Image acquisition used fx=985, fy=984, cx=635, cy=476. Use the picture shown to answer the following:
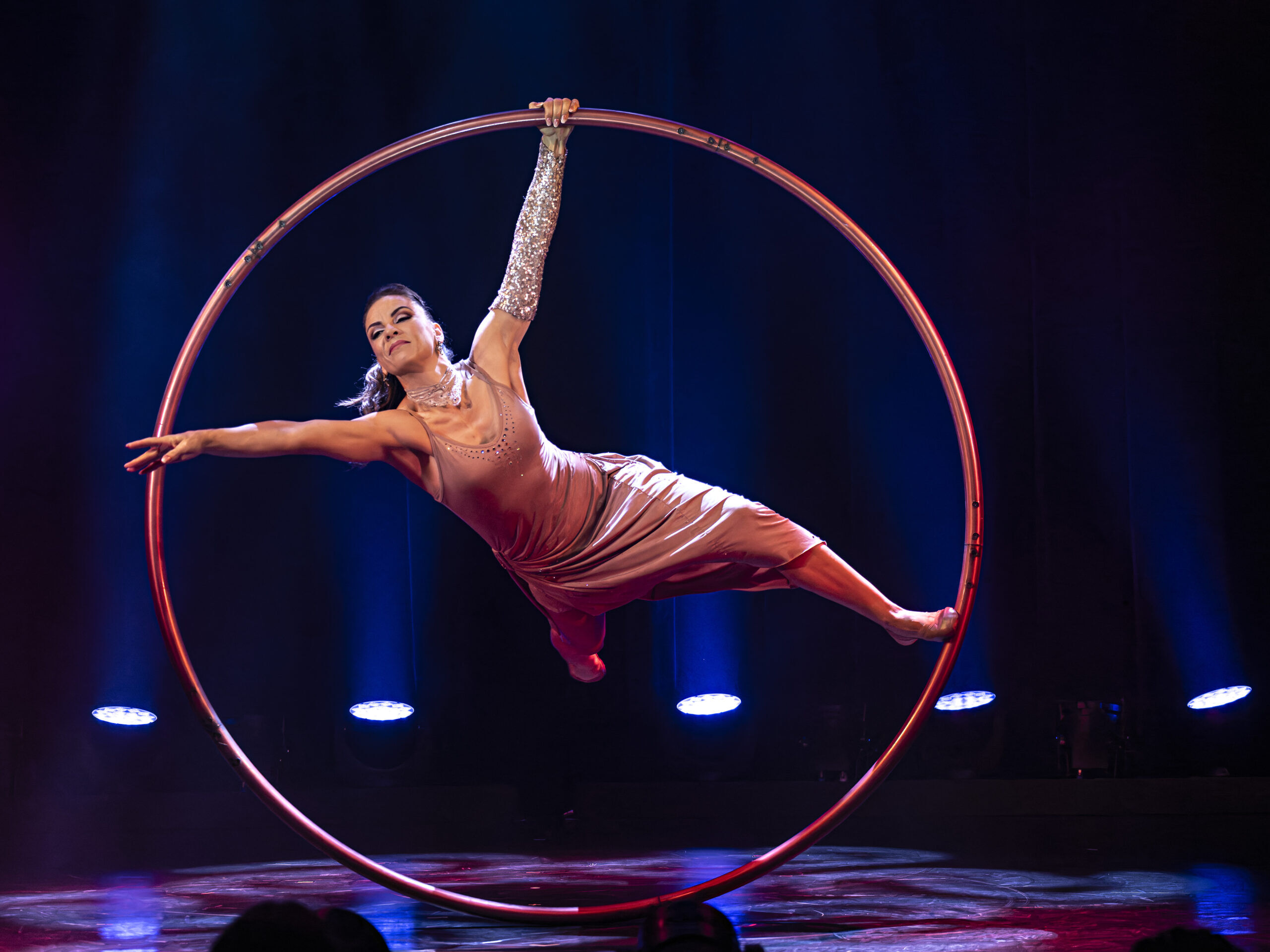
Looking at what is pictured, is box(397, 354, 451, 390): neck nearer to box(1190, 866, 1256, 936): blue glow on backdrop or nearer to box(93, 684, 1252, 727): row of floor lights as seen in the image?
box(1190, 866, 1256, 936): blue glow on backdrop

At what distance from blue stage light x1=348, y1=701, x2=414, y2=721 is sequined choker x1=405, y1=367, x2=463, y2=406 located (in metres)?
3.18

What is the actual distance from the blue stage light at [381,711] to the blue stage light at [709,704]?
1.59 metres

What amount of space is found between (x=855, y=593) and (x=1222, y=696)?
3954 mm

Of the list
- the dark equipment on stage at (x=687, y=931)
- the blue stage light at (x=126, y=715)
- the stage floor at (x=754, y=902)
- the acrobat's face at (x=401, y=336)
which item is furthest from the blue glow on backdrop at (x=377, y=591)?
the dark equipment on stage at (x=687, y=931)

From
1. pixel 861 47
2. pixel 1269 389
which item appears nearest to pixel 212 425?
pixel 861 47

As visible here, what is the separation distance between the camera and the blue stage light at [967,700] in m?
5.74

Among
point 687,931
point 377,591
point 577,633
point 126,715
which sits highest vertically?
point 377,591

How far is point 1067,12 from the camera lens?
19.2 feet

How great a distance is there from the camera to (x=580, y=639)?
3.27 metres

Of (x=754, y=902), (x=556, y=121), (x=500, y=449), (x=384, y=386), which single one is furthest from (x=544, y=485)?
(x=754, y=902)

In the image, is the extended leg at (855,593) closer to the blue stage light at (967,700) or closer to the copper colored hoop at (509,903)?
the copper colored hoop at (509,903)

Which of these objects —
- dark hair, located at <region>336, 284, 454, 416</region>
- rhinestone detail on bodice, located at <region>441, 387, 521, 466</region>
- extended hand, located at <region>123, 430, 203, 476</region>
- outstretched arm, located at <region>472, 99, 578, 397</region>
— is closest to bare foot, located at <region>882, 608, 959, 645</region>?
rhinestone detail on bodice, located at <region>441, 387, 521, 466</region>

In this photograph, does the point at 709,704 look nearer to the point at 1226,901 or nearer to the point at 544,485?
the point at 1226,901

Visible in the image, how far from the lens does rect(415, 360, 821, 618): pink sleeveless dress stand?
290cm
